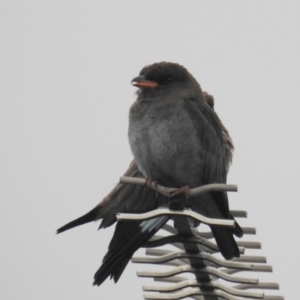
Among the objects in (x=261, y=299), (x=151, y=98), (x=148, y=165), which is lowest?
(x=261, y=299)

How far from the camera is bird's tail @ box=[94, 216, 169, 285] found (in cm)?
547

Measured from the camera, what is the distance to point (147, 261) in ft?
15.8

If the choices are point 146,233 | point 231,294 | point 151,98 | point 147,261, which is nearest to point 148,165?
point 151,98

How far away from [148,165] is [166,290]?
91.1 inches

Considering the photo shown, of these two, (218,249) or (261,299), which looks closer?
(261,299)

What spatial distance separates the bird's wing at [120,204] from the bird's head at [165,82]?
2.74 ft

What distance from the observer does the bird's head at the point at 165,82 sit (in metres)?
7.20

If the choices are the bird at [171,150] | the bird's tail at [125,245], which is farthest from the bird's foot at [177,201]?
the bird at [171,150]

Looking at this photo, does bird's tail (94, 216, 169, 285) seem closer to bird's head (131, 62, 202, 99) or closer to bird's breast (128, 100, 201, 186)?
bird's breast (128, 100, 201, 186)

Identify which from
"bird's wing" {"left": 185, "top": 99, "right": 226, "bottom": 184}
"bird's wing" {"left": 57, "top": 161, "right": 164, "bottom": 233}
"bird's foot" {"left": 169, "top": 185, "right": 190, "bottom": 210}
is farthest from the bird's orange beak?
"bird's foot" {"left": 169, "top": 185, "right": 190, "bottom": 210}

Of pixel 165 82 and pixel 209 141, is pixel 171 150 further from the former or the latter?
pixel 165 82

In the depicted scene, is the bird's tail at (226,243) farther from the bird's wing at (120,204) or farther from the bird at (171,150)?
the bird's wing at (120,204)

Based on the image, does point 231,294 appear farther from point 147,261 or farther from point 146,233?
point 146,233

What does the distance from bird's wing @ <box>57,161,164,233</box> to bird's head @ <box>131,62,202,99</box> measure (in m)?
0.84
